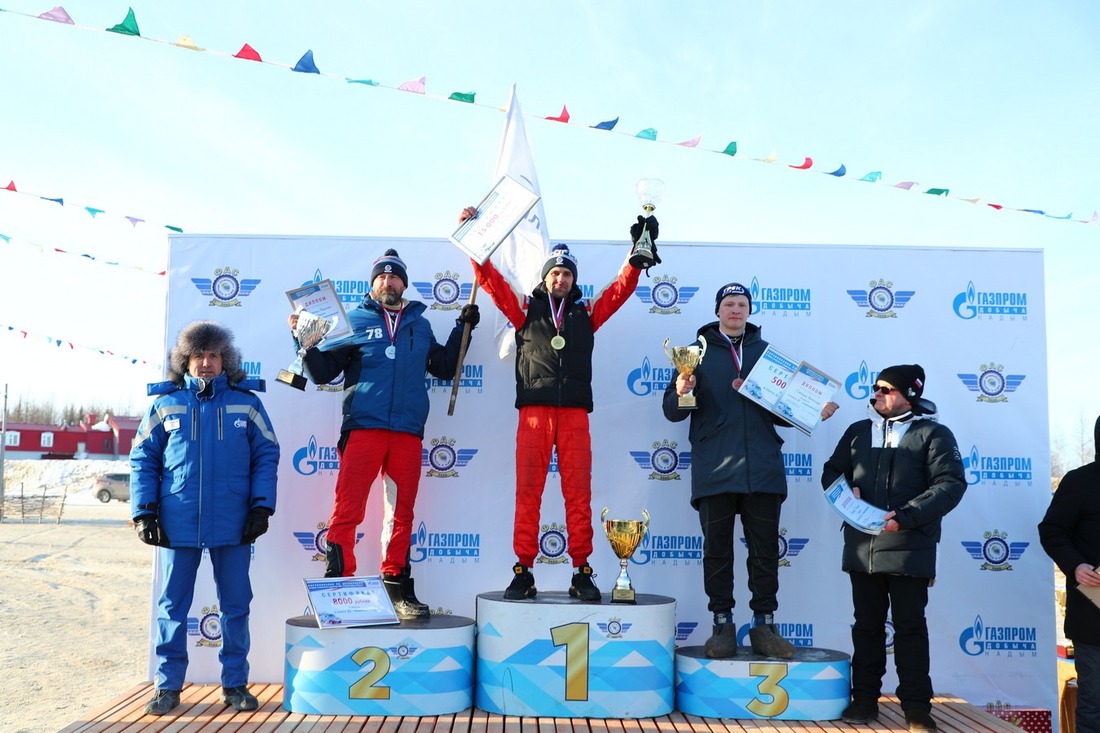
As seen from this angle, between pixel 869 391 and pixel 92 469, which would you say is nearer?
pixel 869 391

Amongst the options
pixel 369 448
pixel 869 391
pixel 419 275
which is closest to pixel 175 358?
pixel 369 448

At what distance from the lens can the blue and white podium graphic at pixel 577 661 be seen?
390 centimetres

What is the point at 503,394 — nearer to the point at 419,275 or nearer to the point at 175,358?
the point at 419,275

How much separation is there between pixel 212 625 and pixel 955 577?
433 cm

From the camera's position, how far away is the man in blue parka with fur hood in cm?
398

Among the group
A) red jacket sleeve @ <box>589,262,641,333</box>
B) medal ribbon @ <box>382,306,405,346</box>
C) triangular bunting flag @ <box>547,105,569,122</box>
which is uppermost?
triangular bunting flag @ <box>547,105,569,122</box>

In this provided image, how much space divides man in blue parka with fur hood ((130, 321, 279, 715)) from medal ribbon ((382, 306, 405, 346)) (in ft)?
2.63

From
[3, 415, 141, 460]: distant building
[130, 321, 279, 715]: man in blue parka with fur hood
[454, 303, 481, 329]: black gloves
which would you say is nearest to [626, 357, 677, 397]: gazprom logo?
[454, 303, 481, 329]: black gloves

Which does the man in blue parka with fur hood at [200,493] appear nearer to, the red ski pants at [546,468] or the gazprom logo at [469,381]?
the gazprom logo at [469,381]

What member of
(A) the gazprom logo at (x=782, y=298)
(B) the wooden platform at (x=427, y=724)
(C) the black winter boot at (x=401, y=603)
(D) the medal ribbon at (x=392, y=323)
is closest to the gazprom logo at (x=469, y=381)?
(D) the medal ribbon at (x=392, y=323)

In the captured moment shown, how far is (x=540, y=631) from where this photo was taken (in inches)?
154

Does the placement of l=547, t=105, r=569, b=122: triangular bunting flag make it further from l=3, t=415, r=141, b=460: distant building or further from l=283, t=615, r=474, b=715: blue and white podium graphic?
l=3, t=415, r=141, b=460: distant building

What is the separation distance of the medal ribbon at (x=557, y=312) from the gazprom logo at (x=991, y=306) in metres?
2.47

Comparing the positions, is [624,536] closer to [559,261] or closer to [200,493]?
[559,261]
